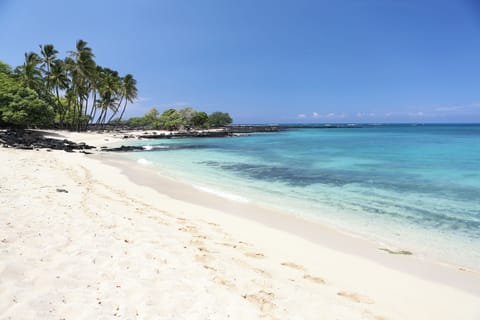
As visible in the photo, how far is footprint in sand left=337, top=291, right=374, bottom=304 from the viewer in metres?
3.58

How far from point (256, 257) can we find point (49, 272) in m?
3.07

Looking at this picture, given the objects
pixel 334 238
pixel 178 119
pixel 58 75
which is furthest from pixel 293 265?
pixel 178 119

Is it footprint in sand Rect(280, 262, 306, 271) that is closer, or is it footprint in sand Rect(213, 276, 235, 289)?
footprint in sand Rect(213, 276, 235, 289)

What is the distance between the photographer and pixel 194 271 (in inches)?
150

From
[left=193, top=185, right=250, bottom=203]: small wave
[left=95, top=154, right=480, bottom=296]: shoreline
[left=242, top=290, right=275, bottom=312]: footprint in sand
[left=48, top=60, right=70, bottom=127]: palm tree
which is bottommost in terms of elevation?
[left=95, top=154, right=480, bottom=296]: shoreline

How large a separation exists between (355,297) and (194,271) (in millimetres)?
2309

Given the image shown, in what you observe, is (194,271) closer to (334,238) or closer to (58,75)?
(334,238)

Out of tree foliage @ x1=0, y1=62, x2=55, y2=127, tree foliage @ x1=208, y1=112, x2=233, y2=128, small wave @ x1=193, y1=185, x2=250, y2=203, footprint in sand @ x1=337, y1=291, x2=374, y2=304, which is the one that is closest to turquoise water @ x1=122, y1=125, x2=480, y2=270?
small wave @ x1=193, y1=185, x2=250, y2=203

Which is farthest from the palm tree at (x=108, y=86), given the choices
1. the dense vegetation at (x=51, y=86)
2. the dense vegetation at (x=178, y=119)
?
the dense vegetation at (x=178, y=119)

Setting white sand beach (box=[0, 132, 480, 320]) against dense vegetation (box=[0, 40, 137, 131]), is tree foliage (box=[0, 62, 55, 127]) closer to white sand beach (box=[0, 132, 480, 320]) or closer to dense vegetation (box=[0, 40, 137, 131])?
dense vegetation (box=[0, 40, 137, 131])

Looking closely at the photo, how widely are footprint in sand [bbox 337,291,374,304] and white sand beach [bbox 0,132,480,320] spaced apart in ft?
0.05

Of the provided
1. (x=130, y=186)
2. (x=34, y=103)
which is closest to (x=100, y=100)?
(x=34, y=103)

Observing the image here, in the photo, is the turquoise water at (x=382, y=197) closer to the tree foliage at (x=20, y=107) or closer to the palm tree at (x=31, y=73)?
the tree foliage at (x=20, y=107)

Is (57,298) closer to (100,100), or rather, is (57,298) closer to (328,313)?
(328,313)
